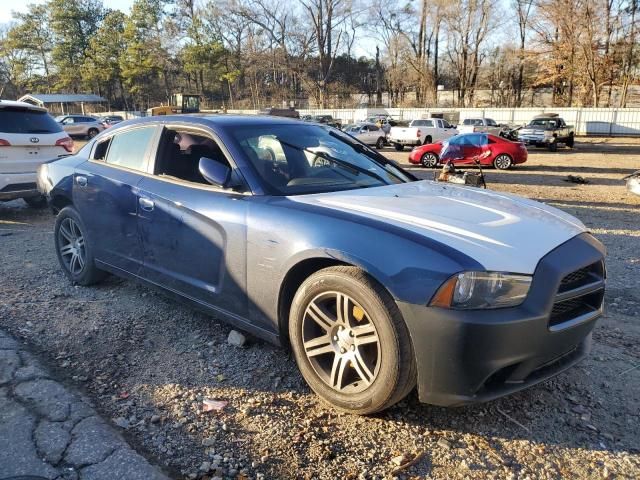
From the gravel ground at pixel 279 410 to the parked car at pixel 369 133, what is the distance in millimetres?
23339

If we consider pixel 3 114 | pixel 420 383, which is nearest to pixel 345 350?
pixel 420 383

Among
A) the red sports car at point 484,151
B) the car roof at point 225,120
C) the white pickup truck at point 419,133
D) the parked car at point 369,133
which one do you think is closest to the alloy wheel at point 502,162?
the red sports car at point 484,151

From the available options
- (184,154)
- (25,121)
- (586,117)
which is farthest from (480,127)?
(184,154)

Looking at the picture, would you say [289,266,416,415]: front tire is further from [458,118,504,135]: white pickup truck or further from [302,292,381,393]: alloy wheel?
[458,118,504,135]: white pickup truck

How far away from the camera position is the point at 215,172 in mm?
3184

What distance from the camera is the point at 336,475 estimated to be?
2320mm

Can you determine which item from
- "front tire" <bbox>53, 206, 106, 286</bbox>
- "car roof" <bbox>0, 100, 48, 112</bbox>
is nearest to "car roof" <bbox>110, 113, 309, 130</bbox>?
"front tire" <bbox>53, 206, 106, 286</bbox>

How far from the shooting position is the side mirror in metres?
3.17

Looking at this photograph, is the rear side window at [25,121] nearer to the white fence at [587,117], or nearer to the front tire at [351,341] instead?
the front tire at [351,341]

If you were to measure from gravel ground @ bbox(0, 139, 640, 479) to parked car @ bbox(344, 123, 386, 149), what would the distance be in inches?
919

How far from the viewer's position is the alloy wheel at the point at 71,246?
4.72 metres

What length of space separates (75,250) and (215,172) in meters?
2.37

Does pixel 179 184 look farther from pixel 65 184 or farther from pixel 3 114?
pixel 3 114

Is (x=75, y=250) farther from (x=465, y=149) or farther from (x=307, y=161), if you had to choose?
(x=465, y=149)
